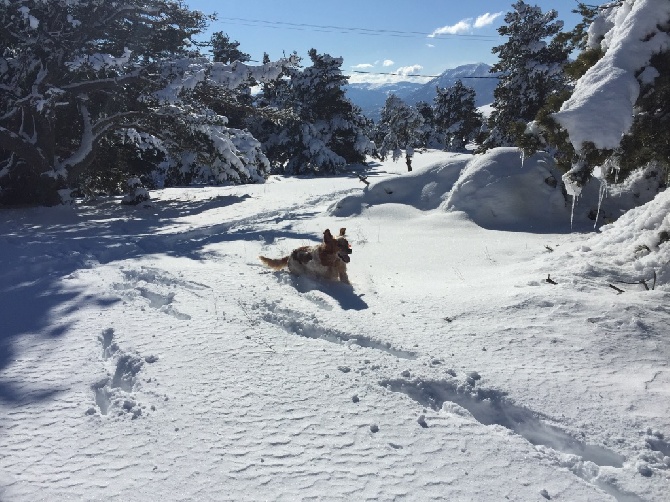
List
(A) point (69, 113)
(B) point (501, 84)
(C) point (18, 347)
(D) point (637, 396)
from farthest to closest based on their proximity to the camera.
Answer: (B) point (501, 84)
(A) point (69, 113)
(C) point (18, 347)
(D) point (637, 396)

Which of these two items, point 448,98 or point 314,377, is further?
point 448,98

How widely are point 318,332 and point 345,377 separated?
0.97 meters

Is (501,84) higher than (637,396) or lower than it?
higher

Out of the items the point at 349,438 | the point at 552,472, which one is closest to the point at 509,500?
the point at 552,472

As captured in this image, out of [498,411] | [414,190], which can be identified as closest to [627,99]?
[498,411]

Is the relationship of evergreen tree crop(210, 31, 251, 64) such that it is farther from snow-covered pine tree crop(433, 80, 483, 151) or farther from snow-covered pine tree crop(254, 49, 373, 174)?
snow-covered pine tree crop(433, 80, 483, 151)

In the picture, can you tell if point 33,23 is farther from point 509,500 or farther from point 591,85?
point 509,500

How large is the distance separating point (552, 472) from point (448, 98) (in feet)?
184

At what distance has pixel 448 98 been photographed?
53.0 metres

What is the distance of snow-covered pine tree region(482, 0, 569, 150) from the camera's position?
21.2 meters

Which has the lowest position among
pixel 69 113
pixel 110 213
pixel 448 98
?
pixel 110 213

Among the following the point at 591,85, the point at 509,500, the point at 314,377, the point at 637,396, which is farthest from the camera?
the point at 591,85

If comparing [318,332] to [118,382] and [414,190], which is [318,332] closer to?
[118,382]

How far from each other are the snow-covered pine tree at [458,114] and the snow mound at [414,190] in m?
42.1
